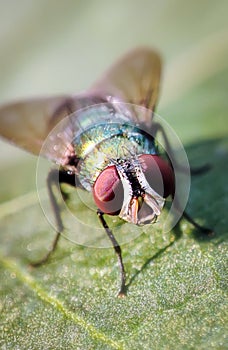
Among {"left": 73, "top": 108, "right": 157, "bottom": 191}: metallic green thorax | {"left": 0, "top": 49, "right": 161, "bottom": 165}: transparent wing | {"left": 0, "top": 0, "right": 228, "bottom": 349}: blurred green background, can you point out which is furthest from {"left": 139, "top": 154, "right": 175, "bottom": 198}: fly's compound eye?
{"left": 0, "top": 49, "right": 161, "bottom": 165}: transparent wing

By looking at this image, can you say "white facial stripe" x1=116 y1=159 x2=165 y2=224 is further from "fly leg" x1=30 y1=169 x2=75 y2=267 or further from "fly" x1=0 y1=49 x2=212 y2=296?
"fly leg" x1=30 y1=169 x2=75 y2=267

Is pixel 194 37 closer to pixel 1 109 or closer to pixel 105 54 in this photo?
pixel 105 54

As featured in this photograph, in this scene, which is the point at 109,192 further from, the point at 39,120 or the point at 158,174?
the point at 39,120

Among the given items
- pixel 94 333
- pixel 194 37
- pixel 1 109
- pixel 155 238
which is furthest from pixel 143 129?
pixel 194 37

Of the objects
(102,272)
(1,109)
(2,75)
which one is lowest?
(102,272)

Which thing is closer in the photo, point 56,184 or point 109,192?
point 109,192

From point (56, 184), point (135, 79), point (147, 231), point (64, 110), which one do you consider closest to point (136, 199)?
point (147, 231)

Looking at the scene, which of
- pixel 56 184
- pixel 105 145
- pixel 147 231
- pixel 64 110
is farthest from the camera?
pixel 64 110
